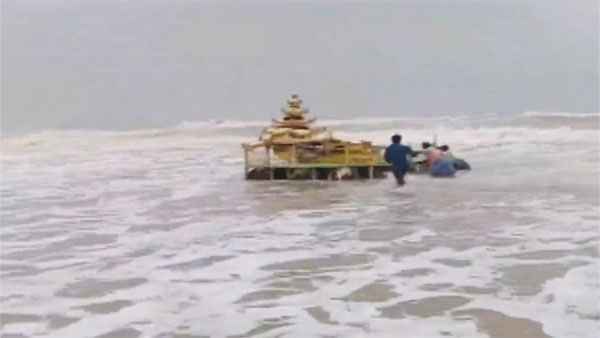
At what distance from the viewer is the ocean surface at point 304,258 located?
5.07 metres

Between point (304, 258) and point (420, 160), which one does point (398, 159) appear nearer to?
point (420, 160)

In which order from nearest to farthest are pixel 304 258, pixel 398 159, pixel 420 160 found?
pixel 304 258 → pixel 398 159 → pixel 420 160

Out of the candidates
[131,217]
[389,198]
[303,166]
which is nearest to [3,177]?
[303,166]

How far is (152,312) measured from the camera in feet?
17.4

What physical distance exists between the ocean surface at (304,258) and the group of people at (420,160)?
11.6 inches

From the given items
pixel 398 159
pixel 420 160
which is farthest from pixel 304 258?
pixel 420 160

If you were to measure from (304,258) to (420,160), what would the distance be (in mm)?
7808

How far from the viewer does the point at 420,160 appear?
14414mm

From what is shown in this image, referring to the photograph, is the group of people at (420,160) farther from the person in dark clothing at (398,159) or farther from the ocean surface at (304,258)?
the ocean surface at (304,258)

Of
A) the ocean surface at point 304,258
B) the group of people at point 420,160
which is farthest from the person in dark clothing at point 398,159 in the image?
the ocean surface at point 304,258

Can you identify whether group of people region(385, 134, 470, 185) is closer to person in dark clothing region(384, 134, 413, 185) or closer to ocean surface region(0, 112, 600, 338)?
person in dark clothing region(384, 134, 413, 185)

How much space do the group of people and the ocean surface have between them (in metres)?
0.29

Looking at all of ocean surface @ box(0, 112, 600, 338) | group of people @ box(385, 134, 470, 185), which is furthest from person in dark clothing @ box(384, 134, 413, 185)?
ocean surface @ box(0, 112, 600, 338)

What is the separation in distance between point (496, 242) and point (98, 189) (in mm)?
7506
